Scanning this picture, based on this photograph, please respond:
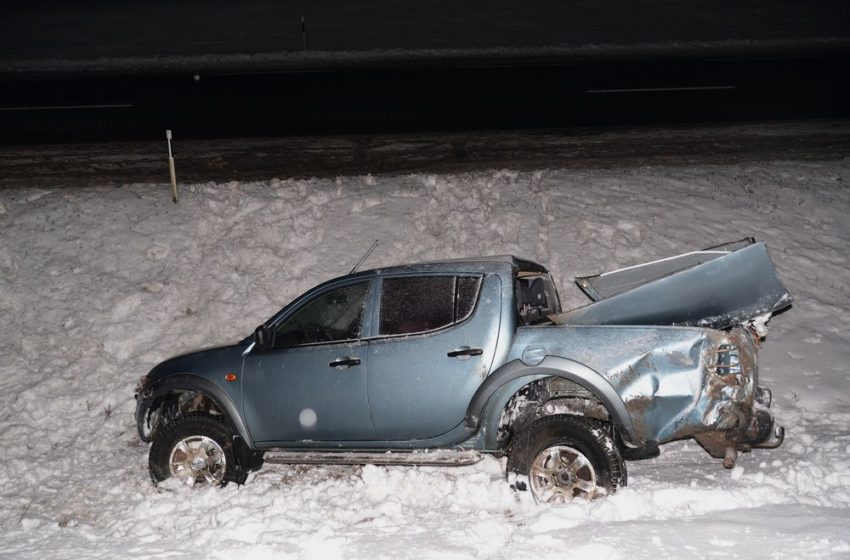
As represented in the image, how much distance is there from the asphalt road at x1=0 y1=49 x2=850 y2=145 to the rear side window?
7479 mm

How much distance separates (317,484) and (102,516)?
5.40 feet

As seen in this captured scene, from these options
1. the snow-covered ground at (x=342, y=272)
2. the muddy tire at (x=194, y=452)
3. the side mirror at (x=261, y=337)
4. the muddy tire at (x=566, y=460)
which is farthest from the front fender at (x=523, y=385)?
the muddy tire at (x=194, y=452)

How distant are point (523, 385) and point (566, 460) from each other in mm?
600

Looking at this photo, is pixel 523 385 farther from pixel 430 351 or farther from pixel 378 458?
pixel 378 458

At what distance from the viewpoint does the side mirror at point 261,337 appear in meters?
6.80

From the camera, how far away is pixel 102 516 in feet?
22.0

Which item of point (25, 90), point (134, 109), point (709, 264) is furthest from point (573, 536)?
point (25, 90)

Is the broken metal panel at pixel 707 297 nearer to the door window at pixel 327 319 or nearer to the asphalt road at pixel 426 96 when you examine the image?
the door window at pixel 327 319

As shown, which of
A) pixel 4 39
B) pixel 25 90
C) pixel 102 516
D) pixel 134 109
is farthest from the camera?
pixel 4 39

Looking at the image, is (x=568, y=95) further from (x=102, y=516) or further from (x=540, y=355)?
(x=102, y=516)

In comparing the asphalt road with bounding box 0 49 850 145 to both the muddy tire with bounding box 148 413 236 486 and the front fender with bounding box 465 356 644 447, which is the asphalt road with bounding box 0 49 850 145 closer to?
the muddy tire with bounding box 148 413 236 486

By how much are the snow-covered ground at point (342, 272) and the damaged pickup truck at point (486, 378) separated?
32 cm

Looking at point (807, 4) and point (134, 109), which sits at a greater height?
point (807, 4)

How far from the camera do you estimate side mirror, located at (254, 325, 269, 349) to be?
6.80 m
